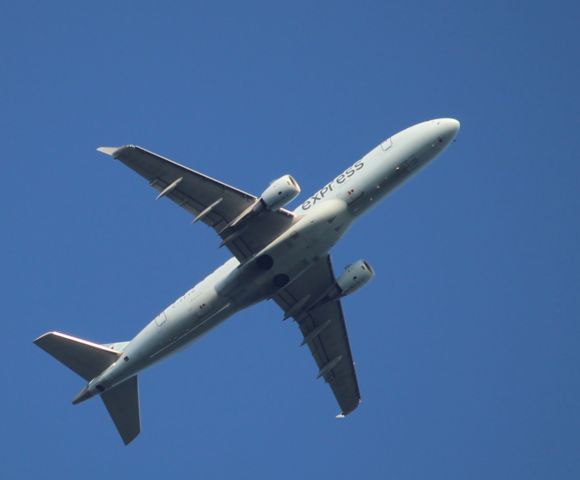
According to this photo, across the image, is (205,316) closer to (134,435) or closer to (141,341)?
(141,341)

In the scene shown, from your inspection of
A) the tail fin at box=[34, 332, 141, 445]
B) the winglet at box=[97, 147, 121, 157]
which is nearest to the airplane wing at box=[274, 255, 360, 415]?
the tail fin at box=[34, 332, 141, 445]

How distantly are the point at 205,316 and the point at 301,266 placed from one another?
748 centimetres

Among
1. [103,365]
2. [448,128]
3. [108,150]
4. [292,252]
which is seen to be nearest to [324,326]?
[292,252]

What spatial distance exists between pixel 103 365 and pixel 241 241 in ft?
44.6

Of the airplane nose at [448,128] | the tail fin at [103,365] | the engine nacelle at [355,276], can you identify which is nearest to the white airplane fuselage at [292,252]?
the airplane nose at [448,128]

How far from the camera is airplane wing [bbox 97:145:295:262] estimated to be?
68.9 metres

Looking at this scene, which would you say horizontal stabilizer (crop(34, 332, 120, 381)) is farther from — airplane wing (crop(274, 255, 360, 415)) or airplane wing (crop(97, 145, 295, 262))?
airplane wing (crop(274, 255, 360, 415))

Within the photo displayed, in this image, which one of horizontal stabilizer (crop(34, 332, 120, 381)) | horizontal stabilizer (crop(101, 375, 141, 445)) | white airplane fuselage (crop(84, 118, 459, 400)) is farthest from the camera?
horizontal stabilizer (crop(101, 375, 141, 445))

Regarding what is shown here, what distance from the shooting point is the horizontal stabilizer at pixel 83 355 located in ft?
242

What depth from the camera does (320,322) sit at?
80062 mm

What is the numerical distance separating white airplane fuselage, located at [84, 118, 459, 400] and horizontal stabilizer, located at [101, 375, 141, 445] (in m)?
1.87

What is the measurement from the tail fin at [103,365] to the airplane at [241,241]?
71mm

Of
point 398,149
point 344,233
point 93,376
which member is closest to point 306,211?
point 344,233

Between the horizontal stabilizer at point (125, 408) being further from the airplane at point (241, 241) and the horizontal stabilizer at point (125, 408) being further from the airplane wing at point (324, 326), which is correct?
the airplane wing at point (324, 326)
